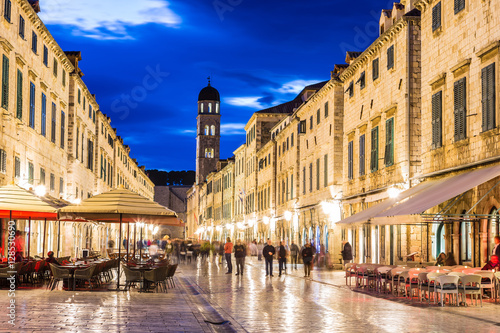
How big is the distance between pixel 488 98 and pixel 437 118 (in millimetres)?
4117

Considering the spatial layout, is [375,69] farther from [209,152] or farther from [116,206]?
[209,152]

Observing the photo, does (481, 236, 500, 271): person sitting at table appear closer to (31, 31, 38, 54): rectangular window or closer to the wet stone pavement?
the wet stone pavement

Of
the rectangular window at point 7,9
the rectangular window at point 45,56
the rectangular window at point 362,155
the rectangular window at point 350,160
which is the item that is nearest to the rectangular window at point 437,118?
the rectangular window at point 362,155

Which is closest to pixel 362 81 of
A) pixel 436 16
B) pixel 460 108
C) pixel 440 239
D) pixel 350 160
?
pixel 350 160

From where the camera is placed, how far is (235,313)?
14758 millimetres

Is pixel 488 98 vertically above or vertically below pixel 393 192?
above

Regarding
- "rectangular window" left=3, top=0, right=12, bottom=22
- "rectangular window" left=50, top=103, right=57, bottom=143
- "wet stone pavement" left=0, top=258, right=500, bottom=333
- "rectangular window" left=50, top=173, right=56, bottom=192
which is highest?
"rectangular window" left=3, top=0, right=12, bottom=22

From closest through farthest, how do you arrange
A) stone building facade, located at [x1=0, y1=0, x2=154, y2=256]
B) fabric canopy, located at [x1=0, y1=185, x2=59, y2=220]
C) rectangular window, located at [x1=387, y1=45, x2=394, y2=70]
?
fabric canopy, located at [x1=0, y1=185, x2=59, y2=220]
stone building facade, located at [x1=0, y1=0, x2=154, y2=256]
rectangular window, located at [x1=387, y1=45, x2=394, y2=70]

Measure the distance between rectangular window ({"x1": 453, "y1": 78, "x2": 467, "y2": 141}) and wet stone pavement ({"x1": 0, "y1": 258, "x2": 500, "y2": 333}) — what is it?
5838 mm

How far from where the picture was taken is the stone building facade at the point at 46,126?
26156 millimetres

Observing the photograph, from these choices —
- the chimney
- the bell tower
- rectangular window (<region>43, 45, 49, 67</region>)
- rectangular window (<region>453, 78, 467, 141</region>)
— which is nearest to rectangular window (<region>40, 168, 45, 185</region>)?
rectangular window (<region>43, 45, 49, 67</region>)

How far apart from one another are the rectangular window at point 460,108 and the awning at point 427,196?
4.51ft

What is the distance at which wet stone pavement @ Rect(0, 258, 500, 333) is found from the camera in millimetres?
11805

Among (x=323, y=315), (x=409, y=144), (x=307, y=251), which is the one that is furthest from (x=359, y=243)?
(x=323, y=315)
